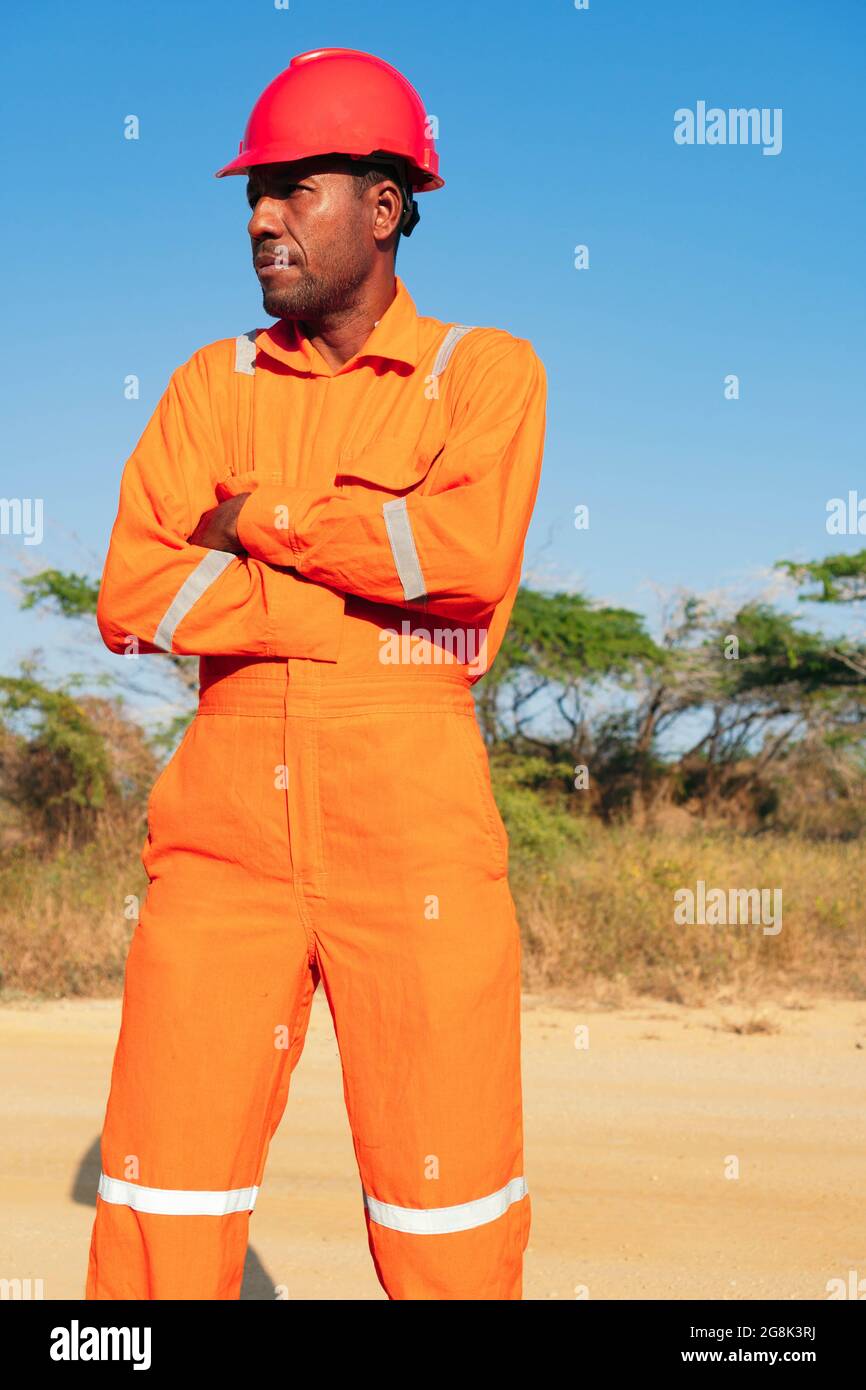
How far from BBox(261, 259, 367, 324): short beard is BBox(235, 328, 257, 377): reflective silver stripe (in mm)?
116

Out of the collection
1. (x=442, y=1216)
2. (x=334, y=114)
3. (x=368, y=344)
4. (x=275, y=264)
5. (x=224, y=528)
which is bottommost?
(x=442, y=1216)

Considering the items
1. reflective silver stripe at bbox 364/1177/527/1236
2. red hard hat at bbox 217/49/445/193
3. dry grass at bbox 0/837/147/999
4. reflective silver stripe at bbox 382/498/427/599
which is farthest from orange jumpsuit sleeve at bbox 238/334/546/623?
dry grass at bbox 0/837/147/999

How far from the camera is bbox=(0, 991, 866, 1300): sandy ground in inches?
156

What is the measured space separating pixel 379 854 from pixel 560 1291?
1834mm

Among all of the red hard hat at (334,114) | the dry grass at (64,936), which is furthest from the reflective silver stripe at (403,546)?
the dry grass at (64,936)

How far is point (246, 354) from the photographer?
9.55 ft

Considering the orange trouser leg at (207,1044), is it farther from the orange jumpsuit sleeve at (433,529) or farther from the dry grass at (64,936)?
the dry grass at (64,936)

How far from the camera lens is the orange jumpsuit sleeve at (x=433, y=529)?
2582 mm

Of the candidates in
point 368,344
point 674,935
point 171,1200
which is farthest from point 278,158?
point 674,935

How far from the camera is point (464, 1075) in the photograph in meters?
2.50

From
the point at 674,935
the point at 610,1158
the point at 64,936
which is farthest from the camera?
the point at 64,936

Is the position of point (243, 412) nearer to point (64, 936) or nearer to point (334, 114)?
point (334, 114)

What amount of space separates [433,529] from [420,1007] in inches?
33.2

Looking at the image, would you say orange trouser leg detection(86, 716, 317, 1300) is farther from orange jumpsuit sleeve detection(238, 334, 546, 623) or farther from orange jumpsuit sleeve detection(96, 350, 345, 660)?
orange jumpsuit sleeve detection(238, 334, 546, 623)
